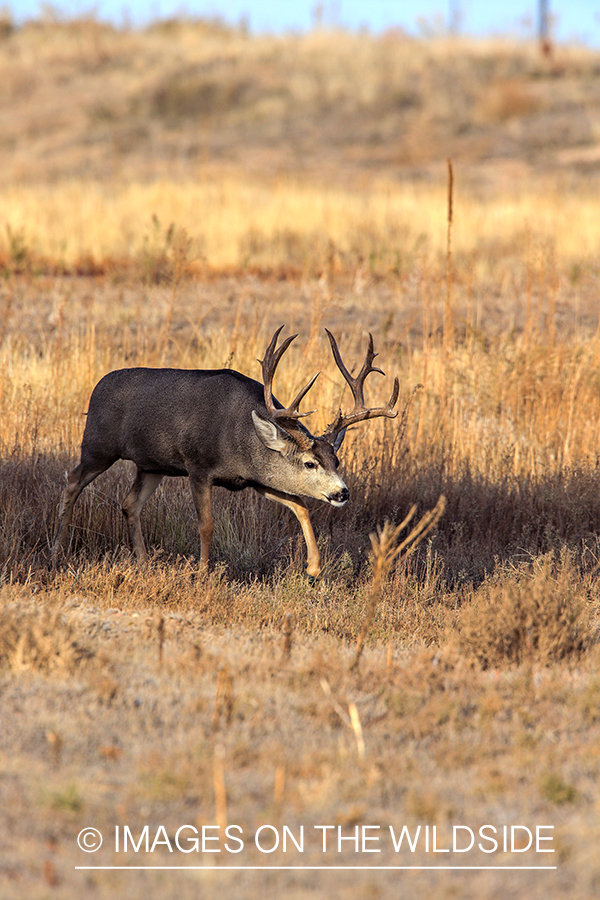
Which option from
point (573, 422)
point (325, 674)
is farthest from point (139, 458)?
point (573, 422)

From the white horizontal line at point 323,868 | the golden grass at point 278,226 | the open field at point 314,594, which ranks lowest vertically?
the white horizontal line at point 323,868

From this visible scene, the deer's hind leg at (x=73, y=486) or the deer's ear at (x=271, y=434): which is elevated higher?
the deer's ear at (x=271, y=434)

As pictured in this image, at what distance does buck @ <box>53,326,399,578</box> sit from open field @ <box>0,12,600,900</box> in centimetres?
61

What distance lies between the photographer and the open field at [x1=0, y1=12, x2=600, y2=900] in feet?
12.4

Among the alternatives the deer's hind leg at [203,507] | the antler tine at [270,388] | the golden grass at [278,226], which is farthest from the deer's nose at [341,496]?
the golden grass at [278,226]

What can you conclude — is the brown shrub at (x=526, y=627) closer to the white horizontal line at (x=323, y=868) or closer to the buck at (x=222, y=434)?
the buck at (x=222, y=434)

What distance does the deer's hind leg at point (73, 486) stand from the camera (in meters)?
6.86

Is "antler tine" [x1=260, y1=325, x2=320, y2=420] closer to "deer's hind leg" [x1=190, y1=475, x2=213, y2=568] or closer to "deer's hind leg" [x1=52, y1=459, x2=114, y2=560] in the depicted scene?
"deer's hind leg" [x1=190, y1=475, x2=213, y2=568]

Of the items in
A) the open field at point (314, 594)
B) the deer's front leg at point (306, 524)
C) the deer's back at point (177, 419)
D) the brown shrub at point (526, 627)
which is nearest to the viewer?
the open field at point (314, 594)

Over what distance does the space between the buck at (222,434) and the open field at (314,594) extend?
61 centimetres

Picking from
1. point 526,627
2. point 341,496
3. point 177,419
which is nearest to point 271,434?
point 341,496

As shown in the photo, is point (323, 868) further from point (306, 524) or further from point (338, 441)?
point (338, 441)

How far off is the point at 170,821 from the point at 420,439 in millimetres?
5617

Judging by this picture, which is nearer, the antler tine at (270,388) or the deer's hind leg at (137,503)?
the antler tine at (270,388)
